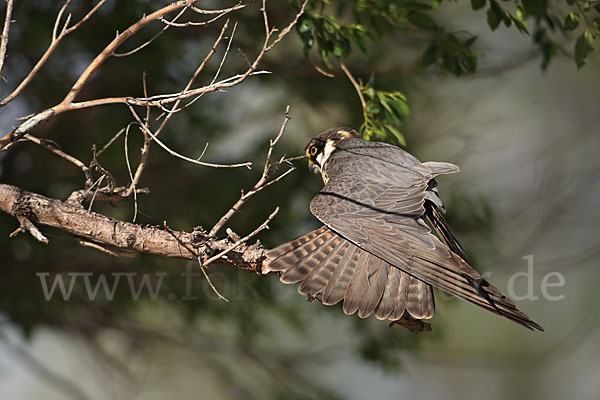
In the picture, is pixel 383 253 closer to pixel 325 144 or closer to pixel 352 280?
pixel 352 280

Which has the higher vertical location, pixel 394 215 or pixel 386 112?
pixel 386 112

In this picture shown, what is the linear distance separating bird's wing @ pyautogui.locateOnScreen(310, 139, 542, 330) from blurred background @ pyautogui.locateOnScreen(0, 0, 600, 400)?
1.02 metres

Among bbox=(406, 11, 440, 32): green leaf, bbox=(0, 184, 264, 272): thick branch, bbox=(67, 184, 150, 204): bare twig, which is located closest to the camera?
bbox=(0, 184, 264, 272): thick branch

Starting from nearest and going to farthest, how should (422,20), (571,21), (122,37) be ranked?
(122,37) → (571,21) → (422,20)

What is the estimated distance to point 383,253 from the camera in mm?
2885

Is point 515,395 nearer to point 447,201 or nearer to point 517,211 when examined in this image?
point 517,211

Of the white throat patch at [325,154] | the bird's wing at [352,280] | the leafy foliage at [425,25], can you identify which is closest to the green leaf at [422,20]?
the leafy foliage at [425,25]

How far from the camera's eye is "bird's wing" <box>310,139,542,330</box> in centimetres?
259

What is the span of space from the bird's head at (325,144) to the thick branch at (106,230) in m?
1.27

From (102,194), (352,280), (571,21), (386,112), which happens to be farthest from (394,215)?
(102,194)

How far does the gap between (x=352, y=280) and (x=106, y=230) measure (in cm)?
110

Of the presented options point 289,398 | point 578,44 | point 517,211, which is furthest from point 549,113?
point 578,44

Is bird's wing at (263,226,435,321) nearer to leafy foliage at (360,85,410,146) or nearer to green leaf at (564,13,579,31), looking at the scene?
leafy foliage at (360,85,410,146)

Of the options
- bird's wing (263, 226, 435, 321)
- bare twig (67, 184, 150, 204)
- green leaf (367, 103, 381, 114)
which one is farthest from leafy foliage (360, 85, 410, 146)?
bare twig (67, 184, 150, 204)
